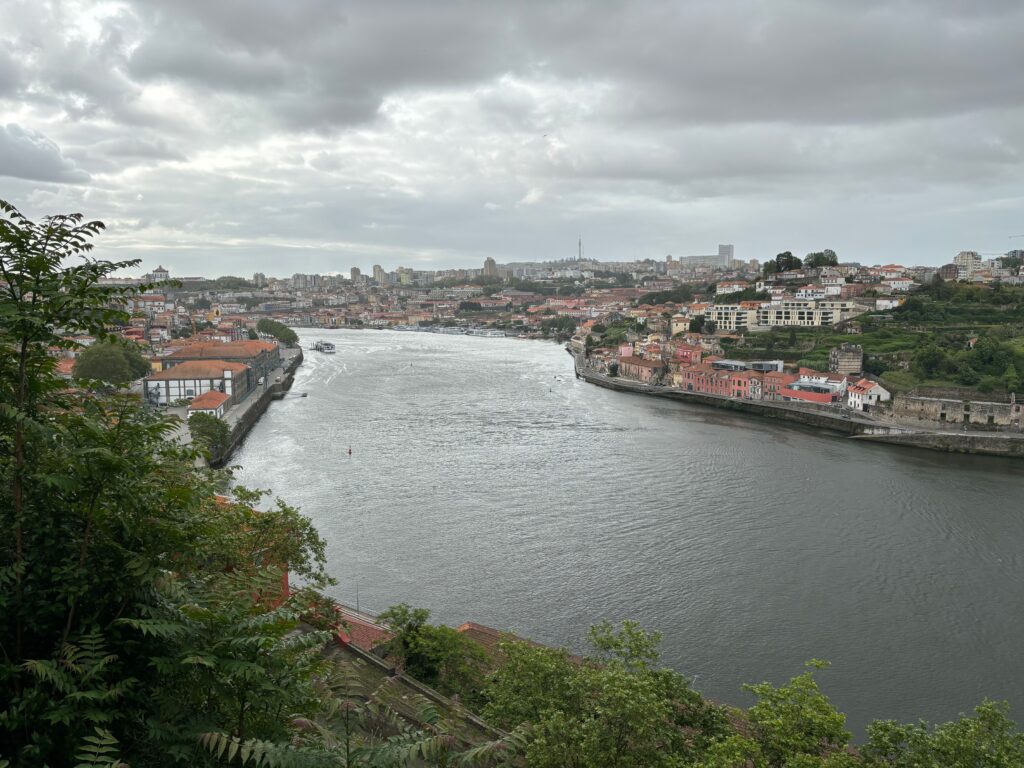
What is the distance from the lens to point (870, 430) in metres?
15.2

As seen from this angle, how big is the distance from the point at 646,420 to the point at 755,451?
3.56 m

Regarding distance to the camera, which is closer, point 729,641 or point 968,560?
point 729,641

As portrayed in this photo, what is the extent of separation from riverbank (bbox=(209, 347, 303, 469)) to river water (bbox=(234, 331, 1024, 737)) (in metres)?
0.41

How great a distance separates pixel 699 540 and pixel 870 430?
8.83 meters

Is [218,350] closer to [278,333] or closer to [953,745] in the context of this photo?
[278,333]

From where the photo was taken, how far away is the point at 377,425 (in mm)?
15055

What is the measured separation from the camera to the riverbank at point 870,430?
13969 millimetres

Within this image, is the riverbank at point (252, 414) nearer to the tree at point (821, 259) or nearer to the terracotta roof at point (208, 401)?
the terracotta roof at point (208, 401)

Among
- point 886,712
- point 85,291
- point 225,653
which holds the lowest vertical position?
point 886,712

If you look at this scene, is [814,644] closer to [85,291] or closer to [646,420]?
[85,291]

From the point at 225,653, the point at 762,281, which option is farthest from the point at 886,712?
the point at 762,281

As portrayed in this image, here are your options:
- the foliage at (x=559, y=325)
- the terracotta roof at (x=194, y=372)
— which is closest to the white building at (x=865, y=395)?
the terracotta roof at (x=194, y=372)

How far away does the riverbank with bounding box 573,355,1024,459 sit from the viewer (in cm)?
1397

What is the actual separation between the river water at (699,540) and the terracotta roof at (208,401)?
1.26 m
